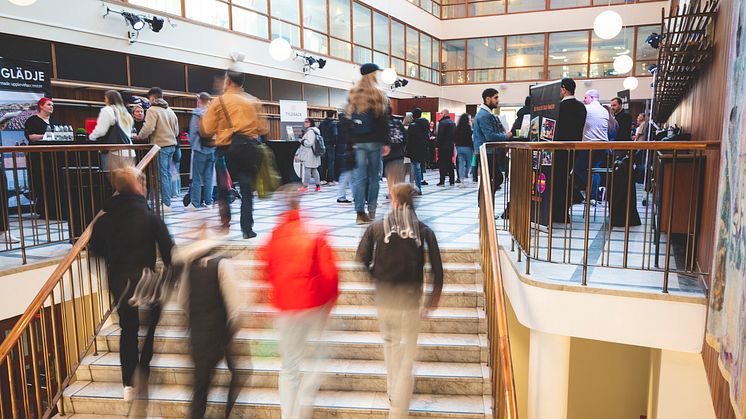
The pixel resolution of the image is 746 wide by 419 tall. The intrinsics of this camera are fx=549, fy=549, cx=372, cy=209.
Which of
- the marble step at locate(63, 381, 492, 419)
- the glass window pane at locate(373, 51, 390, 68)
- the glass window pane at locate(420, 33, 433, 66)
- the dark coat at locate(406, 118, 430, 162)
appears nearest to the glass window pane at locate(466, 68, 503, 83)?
the glass window pane at locate(420, 33, 433, 66)

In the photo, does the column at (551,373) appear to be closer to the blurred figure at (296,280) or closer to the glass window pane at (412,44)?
the blurred figure at (296,280)

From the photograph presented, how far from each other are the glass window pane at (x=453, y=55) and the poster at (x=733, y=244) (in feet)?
66.6

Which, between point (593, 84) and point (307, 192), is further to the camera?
point (593, 84)

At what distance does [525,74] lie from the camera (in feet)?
69.5

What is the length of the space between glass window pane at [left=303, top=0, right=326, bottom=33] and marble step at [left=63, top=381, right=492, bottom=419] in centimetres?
1240

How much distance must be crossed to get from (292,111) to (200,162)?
5490mm

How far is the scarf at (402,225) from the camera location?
3.28 metres

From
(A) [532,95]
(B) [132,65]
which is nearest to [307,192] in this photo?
(B) [132,65]

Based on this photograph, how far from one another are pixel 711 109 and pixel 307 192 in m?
7.47

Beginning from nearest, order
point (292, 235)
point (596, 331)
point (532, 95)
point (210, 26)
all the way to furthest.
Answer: point (292, 235) → point (596, 331) → point (532, 95) → point (210, 26)

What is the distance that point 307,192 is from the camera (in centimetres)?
1057

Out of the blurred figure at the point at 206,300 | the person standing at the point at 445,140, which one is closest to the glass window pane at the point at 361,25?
the person standing at the point at 445,140

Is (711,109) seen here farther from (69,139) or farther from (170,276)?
(69,139)

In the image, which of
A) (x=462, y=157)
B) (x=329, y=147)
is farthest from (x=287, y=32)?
(x=462, y=157)
